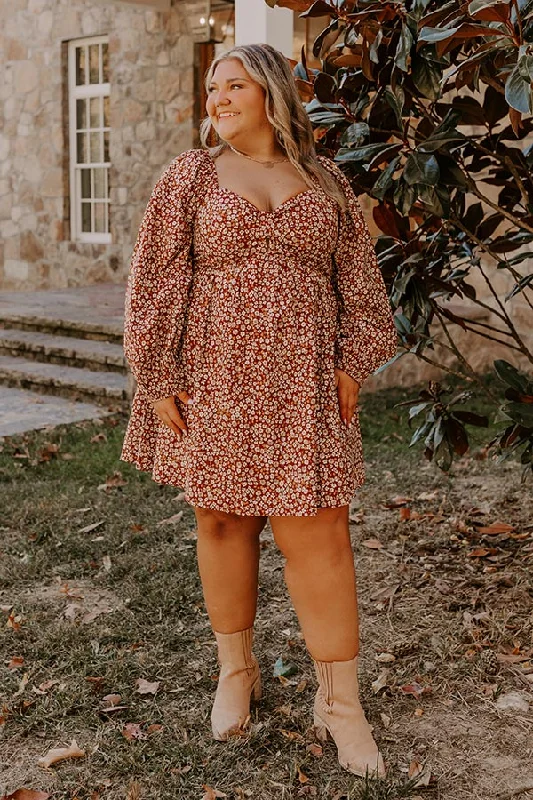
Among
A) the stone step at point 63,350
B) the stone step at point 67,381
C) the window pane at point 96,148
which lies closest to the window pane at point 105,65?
the window pane at point 96,148

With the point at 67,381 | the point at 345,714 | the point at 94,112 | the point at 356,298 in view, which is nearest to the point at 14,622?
the point at 345,714

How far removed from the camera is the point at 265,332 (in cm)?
225

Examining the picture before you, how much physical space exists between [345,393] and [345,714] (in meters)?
0.81

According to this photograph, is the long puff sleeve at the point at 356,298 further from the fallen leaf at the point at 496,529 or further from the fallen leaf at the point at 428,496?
the fallen leaf at the point at 428,496

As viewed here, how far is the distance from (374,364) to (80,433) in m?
3.70

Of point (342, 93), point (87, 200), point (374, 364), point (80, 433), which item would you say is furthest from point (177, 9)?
point (374, 364)

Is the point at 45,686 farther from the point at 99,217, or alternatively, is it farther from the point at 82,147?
the point at 82,147

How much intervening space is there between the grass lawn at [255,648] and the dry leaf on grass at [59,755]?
0.8 inches

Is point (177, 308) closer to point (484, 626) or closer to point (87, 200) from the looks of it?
point (484, 626)

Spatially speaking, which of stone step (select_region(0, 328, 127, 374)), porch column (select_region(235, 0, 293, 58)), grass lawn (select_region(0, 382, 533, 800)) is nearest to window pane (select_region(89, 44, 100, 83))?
stone step (select_region(0, 328, 127, 374))

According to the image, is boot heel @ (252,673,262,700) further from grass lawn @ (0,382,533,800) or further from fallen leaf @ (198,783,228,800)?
fallen leaf @ (198,783,228,800)

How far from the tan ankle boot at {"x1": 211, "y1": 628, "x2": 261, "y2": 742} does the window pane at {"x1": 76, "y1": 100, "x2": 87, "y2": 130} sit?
32.6 feet

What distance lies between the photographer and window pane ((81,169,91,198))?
11.6 meters

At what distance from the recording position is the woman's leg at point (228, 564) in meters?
2.45
